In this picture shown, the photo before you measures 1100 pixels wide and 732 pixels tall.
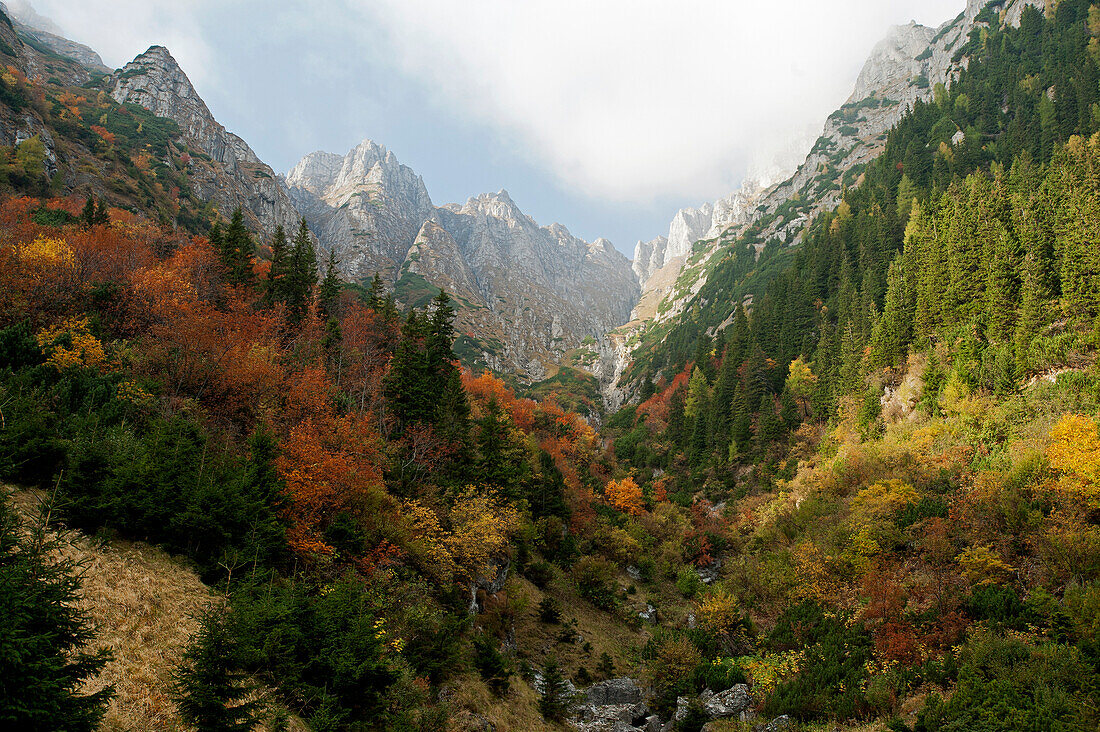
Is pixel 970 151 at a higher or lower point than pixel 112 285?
higher

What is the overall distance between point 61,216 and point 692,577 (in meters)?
71.5

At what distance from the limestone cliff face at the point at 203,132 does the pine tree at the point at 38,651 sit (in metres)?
140

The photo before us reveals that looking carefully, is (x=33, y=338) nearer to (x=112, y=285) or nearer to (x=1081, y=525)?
(x=112, y=285)

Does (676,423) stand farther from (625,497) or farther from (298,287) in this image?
(298,287)

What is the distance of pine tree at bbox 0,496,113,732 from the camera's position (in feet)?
20.6

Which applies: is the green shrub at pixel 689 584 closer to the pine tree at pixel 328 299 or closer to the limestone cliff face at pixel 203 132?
the pine tree at pixel 328 299

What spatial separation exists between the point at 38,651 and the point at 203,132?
7183 inches

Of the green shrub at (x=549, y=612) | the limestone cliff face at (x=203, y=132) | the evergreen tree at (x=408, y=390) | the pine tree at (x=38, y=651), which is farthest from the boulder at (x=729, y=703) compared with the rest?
the limestone cliff face at (x=203, y=132)

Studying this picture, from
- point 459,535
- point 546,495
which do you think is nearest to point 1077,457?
point 459,535

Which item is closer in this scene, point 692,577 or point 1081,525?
point 1081,525

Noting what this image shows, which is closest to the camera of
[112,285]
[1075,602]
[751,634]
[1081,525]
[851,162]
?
[1075,602]

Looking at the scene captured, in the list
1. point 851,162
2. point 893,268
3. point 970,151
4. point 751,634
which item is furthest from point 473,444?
point 851,162

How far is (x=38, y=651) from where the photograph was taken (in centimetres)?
662

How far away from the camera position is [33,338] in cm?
2178
